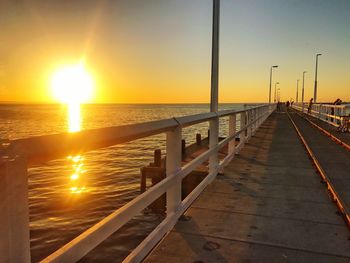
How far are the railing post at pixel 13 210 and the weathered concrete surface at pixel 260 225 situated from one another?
1859 mm

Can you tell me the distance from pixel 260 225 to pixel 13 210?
338 cm

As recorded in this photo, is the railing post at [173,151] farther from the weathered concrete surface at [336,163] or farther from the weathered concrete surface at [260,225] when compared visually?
the weathered concrete surface at [336,163]

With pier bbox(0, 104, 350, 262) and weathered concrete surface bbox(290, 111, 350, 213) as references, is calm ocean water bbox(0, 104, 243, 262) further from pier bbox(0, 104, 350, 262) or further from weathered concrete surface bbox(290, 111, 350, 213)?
weathered concrete surface bbox(290, 111, 350, 213)

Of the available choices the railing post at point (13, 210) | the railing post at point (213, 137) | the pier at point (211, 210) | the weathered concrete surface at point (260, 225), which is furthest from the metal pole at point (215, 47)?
the railing post at point (13, 210)

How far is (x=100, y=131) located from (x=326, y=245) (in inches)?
111

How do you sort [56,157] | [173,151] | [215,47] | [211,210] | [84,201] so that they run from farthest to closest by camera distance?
1. [84,201]
2. [215,47]
3. [211,210]
4. [173,151]
5. [56,157]

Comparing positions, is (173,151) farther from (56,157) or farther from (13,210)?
(13,210)

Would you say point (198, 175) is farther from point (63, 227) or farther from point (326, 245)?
point (326, 245)

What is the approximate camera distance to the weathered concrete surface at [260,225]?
3.53 m

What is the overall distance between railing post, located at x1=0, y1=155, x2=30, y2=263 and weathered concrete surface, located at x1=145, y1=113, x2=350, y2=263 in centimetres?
186

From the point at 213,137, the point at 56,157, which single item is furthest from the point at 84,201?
the point at 56,157

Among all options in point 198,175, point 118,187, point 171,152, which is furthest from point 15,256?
point 118,187

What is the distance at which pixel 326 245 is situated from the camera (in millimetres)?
3742

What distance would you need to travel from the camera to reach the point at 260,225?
4344mm
